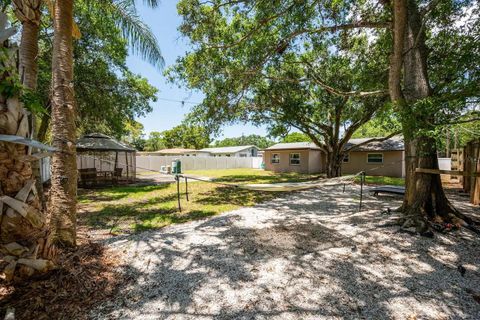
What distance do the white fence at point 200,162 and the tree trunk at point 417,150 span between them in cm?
1907

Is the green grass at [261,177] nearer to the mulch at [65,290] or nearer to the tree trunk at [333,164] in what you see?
the tree trunk at [333,164]

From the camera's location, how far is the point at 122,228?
15.2ft

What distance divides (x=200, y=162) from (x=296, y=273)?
70.4 feet

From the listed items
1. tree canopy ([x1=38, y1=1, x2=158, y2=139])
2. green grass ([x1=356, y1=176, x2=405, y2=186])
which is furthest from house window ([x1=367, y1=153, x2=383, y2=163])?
tree canopy ([x1=38, y1=1, x2=158, y2=139])

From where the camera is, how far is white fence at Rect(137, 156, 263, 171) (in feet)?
71.2

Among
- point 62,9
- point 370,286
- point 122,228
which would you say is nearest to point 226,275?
point 370,286

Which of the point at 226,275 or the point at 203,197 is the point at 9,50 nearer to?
the point at 226,275

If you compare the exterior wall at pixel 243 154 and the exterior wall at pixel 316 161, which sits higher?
the exterior wall at pixel 243 154

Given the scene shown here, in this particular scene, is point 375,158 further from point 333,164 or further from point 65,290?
point 65,290

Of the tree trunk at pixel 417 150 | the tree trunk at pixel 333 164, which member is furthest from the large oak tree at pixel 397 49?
the tree trunk at pixel 333 164

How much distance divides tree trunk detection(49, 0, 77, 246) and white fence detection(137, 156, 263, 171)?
60.5 feet

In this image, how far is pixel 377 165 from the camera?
55.5ft

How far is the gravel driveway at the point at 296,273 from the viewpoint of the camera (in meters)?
2.20

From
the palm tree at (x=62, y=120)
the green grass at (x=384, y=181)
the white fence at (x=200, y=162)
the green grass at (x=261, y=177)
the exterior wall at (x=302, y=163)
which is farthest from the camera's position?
the white fence at (x=200, y=162)
